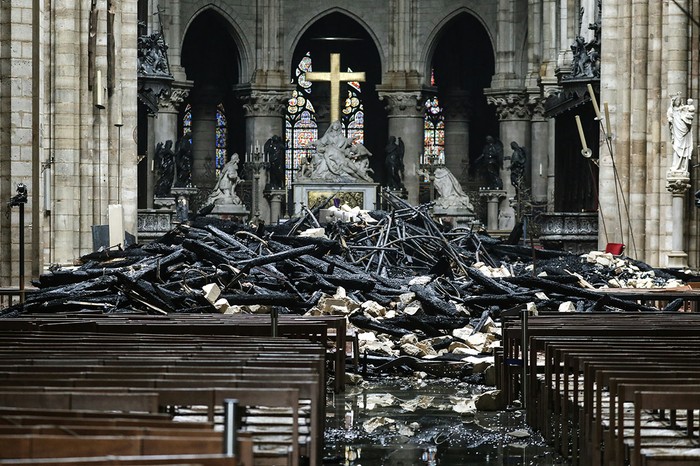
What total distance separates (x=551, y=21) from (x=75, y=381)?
3811cm

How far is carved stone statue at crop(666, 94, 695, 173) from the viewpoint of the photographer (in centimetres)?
2539

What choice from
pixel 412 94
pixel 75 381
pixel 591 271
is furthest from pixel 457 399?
pixel 412 94

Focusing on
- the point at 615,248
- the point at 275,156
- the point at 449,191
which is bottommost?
the point at 615,248

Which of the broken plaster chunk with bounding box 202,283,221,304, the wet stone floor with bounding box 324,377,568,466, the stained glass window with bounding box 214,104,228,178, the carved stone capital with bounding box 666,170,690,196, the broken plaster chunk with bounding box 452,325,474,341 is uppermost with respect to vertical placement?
the stained glass window with bounding box 214,104,228,178

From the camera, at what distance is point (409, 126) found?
48969mm

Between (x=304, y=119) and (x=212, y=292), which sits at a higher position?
(x=304, y=119)

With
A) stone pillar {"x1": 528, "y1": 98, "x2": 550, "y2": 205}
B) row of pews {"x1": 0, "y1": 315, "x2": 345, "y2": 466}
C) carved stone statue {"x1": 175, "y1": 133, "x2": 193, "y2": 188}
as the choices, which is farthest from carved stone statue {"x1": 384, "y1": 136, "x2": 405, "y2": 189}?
row of pews {"x1": 0, "y1": 315, "x2": 345, "y2": 466}

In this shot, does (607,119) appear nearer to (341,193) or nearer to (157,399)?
(341,193)

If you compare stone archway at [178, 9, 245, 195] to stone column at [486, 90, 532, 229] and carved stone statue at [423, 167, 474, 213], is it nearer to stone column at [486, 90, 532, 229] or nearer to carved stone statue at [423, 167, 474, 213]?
carved stone statue at [423, 167, 474, 213]

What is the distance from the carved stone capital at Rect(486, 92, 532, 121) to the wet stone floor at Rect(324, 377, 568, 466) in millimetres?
32310

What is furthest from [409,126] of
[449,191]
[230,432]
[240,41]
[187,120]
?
[230,432]

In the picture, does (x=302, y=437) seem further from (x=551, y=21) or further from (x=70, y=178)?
(x=551, y=21)

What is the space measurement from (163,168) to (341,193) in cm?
502

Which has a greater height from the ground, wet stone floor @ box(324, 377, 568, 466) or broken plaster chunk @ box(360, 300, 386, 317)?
broken plaster chunk @ box(360, 300, 386, 317)
